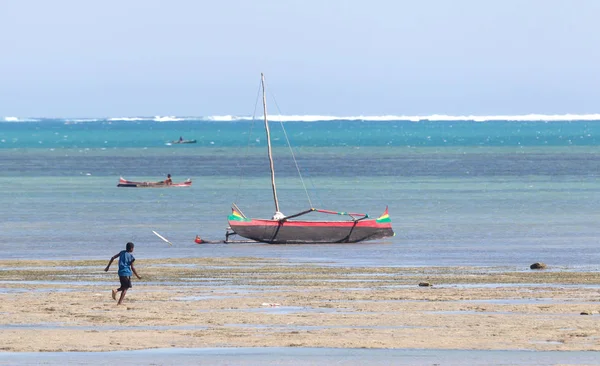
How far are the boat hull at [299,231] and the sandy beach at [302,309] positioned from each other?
1164 cm

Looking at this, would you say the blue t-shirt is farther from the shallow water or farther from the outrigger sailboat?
the outrigger sailboat

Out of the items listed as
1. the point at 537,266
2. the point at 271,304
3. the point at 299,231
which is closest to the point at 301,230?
the point at 299,231

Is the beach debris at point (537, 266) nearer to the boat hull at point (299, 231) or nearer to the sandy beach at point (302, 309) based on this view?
the sandy beach at point (302, 309)

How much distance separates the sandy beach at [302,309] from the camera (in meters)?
21.8

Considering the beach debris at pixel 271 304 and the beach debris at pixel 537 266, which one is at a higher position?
the beach debris at pixel 271 304

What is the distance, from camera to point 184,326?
2355 centimetres

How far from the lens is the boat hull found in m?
47.9

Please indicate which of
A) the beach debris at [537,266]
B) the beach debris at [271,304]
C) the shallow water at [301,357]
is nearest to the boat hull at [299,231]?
the beach debris at [537,266]

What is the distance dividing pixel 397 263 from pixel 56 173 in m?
76.9

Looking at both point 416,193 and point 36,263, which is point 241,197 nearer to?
point 416,193

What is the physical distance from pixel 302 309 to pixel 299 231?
22.1m

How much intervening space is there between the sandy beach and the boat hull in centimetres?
1164

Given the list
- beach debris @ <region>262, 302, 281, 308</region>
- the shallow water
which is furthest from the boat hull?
the shallow water

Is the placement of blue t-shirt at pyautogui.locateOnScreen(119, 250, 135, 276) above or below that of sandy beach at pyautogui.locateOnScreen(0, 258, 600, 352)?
above
